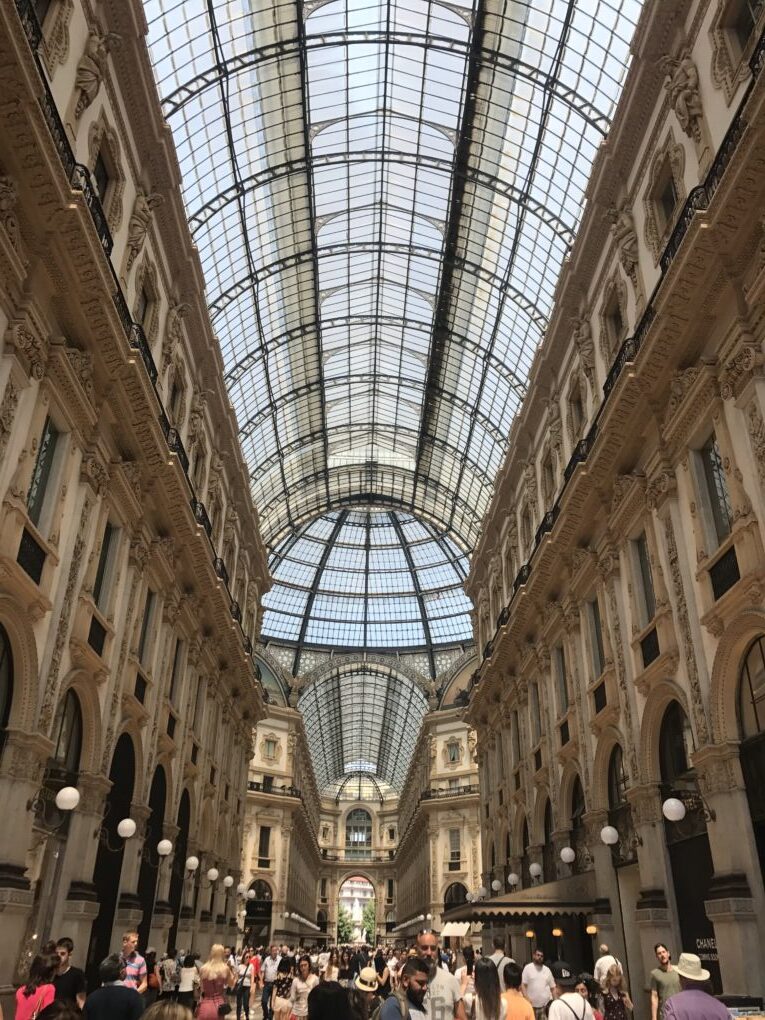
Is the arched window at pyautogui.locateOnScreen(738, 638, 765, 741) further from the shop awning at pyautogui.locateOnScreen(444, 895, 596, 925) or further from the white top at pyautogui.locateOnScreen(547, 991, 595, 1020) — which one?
the shop awning at pyautogui.locateOnScreen(444, 895, 596, 925)

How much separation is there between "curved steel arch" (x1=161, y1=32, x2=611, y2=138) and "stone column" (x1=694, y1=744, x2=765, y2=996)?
18.1 metres

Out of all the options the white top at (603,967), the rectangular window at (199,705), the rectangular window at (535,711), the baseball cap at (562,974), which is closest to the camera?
the white top at (603,967)

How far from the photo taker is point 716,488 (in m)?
15.2

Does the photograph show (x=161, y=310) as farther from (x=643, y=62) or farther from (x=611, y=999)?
(x=611, y=999)

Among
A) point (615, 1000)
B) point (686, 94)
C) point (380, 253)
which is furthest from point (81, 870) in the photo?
point (380, 253)

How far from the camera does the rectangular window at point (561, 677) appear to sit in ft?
80.2

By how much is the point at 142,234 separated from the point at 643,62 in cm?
1171

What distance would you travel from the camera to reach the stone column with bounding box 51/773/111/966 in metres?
15.4

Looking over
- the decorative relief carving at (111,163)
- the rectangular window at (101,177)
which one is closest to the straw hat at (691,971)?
the decorative relief carving at (111,163)

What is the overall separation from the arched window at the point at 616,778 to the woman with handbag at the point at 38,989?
14224 millimetres

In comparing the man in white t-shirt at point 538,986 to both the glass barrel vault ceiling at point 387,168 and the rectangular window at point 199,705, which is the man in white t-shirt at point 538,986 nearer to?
the rectangular window at point 199,705

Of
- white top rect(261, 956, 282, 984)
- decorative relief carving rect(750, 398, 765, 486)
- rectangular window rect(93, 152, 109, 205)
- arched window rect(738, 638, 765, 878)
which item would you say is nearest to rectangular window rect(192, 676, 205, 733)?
white top rect(261, 956, 282, 984)

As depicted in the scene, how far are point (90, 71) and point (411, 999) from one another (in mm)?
16052

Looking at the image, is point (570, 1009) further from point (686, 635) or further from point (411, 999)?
point (686, 635)
